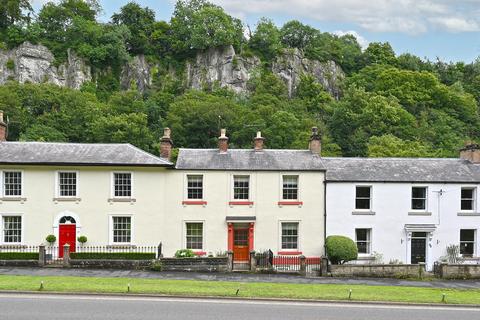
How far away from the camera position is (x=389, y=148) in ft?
212

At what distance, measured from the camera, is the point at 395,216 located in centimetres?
3241

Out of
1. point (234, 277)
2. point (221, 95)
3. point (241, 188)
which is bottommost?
point (234, 277)

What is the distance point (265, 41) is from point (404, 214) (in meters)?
98.5

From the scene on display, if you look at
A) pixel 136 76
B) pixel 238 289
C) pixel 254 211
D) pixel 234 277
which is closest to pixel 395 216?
pixel 254 211

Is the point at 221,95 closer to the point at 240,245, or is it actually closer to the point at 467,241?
the point at 240,245

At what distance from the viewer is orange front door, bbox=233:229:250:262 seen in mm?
31734

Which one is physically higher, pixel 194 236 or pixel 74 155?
pixel 74 155

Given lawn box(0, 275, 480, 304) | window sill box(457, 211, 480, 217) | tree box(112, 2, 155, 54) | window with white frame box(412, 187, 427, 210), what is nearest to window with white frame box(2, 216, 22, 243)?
lawn box(0, 275, 480, 304)

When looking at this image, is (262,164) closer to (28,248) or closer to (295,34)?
(28,248)

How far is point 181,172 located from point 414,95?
7430 centimetres

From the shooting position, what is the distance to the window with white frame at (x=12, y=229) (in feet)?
100

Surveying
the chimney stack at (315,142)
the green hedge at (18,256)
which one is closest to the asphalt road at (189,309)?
the green hedge at (18,256)

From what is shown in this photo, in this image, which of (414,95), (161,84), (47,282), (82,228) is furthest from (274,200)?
(161,84)

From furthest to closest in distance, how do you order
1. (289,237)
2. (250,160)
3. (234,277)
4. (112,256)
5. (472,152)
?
1. (472,152)
2. (250,160)
3. (289,237)
4. (112,256)
5. (234,277)
